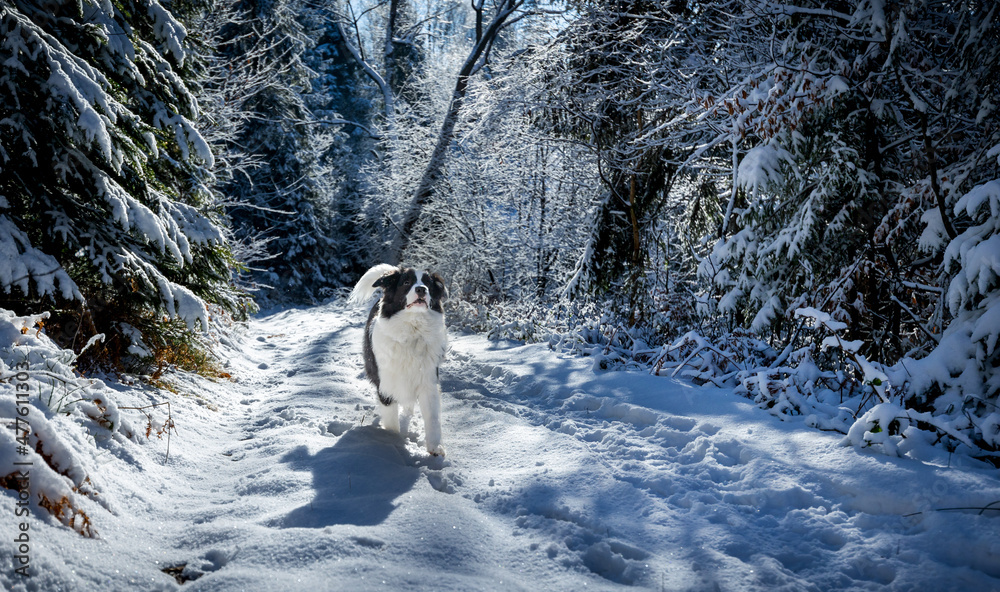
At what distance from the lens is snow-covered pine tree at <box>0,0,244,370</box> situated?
11.6ft

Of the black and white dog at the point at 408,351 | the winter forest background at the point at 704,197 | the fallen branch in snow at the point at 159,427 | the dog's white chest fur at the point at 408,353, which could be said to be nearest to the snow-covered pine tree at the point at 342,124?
the winter forest background at the point at 704,197

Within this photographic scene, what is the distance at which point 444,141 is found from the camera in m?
13.7

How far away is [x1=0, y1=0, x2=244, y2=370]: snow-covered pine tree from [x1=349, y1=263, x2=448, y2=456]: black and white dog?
1651 mm

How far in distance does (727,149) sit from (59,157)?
7377mm

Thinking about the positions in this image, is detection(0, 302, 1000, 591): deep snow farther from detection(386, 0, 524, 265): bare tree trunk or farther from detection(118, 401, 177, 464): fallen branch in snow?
detection(386, 0, 524, 265): bare tree trunk

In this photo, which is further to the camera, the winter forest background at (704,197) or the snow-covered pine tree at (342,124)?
the snow-covered pine tree at (342,124)

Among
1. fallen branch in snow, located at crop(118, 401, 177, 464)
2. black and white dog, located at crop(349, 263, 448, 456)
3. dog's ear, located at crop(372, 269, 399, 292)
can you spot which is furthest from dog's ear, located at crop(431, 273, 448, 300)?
fallen branch in snow, located at crop(118, 401, 177, 464)

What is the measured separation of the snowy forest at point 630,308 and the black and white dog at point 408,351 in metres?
0.34

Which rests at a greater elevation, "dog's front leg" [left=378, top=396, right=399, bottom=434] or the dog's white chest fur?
the dog's white chest fur

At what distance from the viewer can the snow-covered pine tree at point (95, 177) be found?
3.55 m

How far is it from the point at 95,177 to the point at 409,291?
2618 mm

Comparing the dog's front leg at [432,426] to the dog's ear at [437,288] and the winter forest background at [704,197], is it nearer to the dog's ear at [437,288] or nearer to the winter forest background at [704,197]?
the dog's ear at [437,288]

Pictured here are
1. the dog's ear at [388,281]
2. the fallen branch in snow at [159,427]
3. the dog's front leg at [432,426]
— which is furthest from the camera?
the dog's ear at [388,281]

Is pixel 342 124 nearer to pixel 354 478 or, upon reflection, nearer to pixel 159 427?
pixel 159 427
